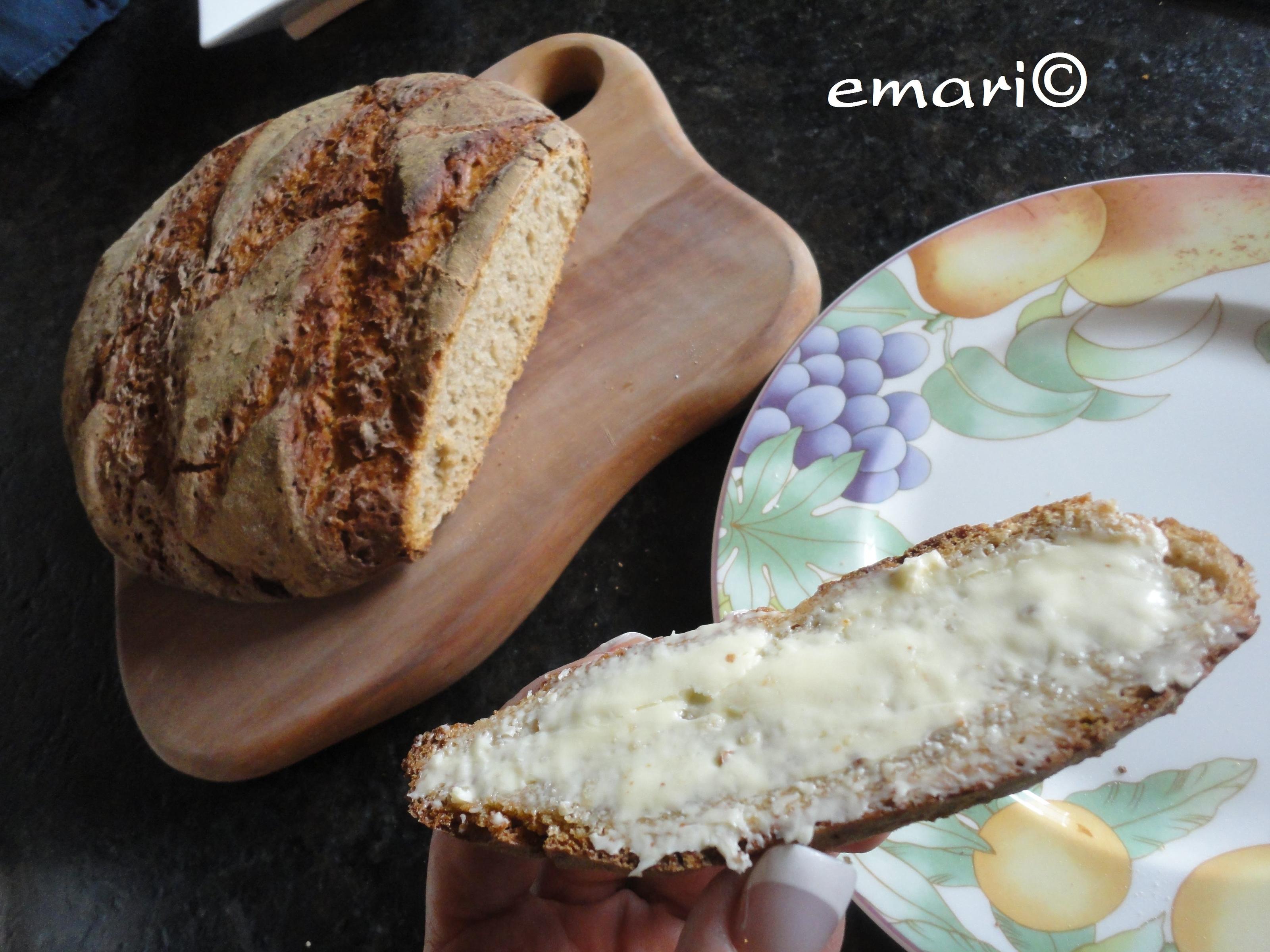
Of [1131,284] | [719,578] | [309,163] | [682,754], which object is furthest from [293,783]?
[1131,284]

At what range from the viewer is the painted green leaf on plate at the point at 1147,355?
1753mm

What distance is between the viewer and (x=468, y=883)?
1.47m

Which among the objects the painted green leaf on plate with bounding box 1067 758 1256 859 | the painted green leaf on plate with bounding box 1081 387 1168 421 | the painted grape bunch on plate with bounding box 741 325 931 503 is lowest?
the painted green leaf on plate with bounding box 1067 758 1256 859

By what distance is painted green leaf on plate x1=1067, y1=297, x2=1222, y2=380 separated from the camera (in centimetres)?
175

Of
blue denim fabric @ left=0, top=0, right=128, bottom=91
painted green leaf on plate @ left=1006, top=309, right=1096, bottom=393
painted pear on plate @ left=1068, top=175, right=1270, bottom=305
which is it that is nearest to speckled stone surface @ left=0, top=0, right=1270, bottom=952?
blue denim fabric @ left=0, top=0, right=128, bottom=91

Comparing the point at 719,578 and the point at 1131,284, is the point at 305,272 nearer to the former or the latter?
the point at 719,578

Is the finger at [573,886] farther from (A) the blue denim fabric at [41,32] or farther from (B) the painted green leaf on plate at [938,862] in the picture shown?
(A) the blue denim fabric at [41,32]

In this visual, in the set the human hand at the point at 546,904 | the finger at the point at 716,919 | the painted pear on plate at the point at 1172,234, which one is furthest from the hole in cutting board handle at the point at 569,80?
the finger at the point at 716,919

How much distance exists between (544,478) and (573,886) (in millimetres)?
826

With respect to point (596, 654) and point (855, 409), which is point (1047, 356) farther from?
point (596, 654)

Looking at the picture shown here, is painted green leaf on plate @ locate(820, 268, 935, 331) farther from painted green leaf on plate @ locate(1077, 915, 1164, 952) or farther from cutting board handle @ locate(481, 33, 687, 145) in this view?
painted green leaf on plate @ locate(1077, 915, 1164, 952)

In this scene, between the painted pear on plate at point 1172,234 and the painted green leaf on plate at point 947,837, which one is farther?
the painted pear on plate at point 1172,234

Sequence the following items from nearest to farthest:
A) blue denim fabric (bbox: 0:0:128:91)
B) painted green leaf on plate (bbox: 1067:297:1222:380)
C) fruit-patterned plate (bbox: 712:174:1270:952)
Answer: fruit-patterned plate (bbox: 712:174:1270:952), painted green leaf on plate (bbox: 1067:297:1222:380), blue denim fabric (bbox: 0:0:128:91)

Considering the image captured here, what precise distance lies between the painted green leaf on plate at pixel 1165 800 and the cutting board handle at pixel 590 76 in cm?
176
